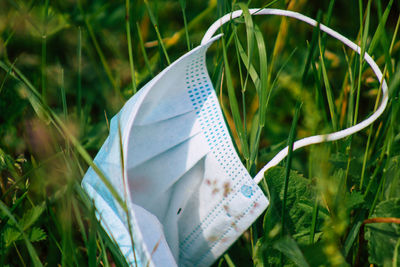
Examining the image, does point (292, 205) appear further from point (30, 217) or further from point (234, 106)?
point (30, 217)

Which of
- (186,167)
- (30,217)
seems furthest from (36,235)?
(186,167)

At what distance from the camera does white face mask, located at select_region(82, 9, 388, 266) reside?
0.80m

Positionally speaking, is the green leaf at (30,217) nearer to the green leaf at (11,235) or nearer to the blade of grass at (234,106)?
the green leaf at (11,235)

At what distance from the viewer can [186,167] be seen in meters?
0.84

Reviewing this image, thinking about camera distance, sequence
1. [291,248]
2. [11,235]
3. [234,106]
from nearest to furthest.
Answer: [291,248] < [11,235] < [234,106]

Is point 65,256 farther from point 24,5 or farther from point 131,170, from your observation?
point 24,5

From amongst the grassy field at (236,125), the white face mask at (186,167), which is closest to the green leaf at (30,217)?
the grassy field at (236,125)

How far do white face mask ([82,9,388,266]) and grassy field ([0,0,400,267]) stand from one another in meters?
0.04

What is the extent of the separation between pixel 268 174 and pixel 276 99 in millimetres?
569

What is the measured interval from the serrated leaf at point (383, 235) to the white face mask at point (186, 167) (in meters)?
0.18

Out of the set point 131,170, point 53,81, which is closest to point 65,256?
point 131,170

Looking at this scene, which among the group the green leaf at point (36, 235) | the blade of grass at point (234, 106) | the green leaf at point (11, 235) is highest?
the blade of grass at point (234, 106)

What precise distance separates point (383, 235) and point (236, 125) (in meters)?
0.36

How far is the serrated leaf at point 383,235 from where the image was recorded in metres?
0.71
